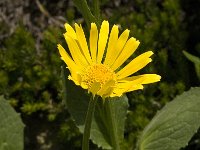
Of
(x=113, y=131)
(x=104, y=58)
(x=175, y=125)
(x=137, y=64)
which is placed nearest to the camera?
(x=137, y=64)

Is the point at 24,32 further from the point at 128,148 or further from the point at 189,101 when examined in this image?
the point at 189,101

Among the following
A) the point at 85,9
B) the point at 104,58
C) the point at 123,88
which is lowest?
the point at 123,88

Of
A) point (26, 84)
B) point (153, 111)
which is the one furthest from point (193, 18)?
point (26, 84)

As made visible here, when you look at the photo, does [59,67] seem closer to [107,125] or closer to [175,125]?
[107,125]

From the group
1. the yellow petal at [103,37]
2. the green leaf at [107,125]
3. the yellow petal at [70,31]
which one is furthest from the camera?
the green leaf at [107,125]

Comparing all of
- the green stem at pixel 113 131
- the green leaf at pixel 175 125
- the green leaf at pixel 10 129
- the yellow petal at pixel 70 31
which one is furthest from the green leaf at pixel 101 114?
the yellow petal at pixel 70 31

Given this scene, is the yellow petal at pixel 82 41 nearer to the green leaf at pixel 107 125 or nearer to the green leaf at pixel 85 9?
the green leaf at pixel 85 9

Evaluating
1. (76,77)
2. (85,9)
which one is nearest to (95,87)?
(76,77)
